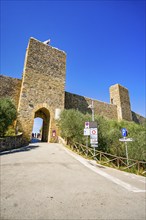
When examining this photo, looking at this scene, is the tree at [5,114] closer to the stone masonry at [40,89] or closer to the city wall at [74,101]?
the stone masonry at [40,89]

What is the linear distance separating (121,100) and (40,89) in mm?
14151

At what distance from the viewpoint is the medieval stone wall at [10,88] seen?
1406 cm

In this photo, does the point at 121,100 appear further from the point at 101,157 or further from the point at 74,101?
the point at 101,157

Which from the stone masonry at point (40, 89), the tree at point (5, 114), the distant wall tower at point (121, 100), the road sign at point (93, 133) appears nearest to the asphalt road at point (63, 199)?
the road sign at point (93, 133)

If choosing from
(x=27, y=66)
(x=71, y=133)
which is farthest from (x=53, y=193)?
(x=27, y=66)

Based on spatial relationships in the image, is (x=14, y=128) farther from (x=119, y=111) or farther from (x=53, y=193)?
(x=119, y=111)

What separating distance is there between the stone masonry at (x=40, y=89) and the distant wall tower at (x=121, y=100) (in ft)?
22.3

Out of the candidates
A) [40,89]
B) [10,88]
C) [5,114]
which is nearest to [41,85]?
[40,89]

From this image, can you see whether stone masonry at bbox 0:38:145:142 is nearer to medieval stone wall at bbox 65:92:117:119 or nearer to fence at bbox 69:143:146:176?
medieval stone wall at bbox 65:92:117:119

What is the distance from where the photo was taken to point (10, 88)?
14555mm

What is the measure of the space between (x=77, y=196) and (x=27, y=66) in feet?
46.6

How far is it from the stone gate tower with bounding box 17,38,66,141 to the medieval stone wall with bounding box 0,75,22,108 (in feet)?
3.28

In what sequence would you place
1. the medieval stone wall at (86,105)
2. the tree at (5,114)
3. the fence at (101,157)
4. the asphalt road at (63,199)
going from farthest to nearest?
1. the medieval stone wall at (86,105)
2. the tree at (5,114)
3. the fence at (101,157)
4. the asphalt road at (63,199)

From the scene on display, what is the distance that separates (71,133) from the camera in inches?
466
